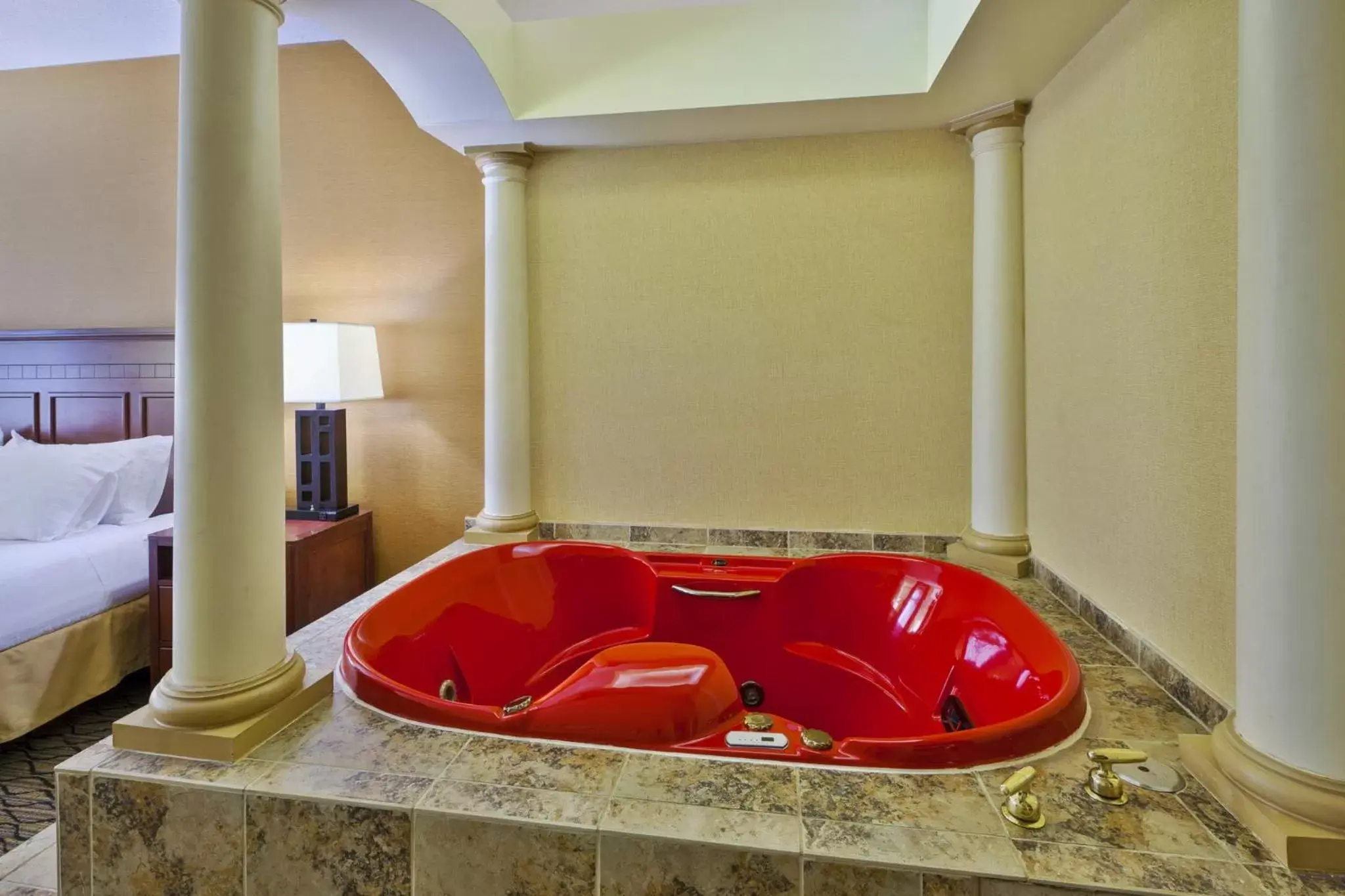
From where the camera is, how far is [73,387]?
2.99 metres

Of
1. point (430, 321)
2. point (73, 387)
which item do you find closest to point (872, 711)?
point (430, 321)

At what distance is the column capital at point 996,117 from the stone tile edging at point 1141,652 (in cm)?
135

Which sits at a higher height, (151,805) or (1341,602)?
(1341,602)

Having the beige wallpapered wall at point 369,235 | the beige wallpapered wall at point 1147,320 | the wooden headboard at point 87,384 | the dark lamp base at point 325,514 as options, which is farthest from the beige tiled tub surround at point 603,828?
the wooden headboard at point 87,384

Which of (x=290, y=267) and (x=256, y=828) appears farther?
(x=290, y=267)

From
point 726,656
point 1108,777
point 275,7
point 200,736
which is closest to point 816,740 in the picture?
point 1108,777

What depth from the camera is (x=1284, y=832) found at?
32.7 inches

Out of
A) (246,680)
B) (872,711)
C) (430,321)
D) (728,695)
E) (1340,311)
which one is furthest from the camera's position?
(430,321)

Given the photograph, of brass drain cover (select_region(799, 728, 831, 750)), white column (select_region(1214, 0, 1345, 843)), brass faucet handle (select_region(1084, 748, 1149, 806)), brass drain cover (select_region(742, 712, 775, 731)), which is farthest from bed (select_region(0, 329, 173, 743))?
white column (select_region(1214, 0, 1345, 843))

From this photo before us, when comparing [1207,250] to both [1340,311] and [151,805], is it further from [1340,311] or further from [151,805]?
[151,805]

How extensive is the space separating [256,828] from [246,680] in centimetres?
27

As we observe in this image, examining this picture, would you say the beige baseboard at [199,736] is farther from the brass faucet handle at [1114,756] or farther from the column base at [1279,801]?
the column base at [1279,801]

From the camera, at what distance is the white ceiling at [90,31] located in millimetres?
2508

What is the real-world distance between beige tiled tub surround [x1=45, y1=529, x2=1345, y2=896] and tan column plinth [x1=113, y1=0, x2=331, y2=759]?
0.10m
